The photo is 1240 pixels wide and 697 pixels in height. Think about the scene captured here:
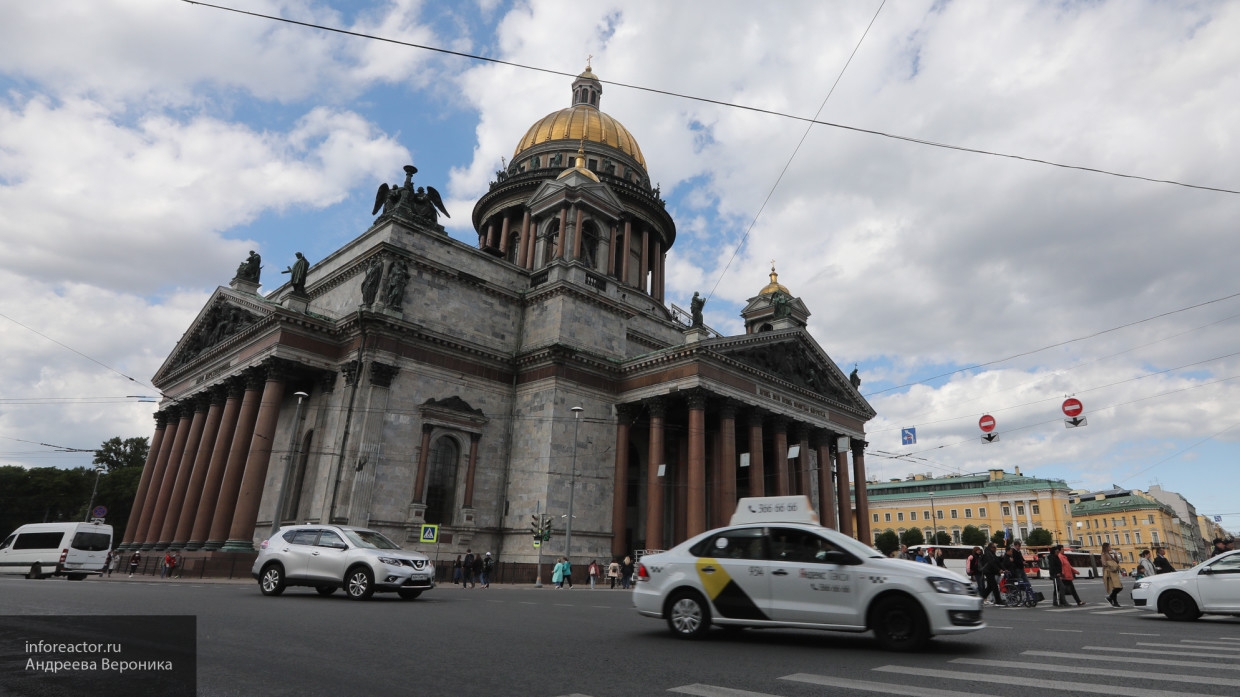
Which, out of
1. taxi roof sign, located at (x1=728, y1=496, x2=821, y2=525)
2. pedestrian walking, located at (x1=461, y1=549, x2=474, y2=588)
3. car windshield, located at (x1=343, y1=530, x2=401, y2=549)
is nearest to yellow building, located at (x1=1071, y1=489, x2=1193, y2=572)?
pedestrian walking, located at (x1=461, y1=549, x2=474, y2=588)

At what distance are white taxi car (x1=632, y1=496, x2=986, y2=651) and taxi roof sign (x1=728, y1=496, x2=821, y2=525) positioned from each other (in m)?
2.10

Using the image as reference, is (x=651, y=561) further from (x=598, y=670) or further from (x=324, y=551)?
(x=324, y=551)

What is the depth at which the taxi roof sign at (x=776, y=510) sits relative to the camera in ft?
39.3

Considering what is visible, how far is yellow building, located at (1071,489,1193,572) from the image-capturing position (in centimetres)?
9400

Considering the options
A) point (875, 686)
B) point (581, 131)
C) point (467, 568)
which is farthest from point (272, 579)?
point (581, 131)

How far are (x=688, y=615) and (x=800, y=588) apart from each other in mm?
1614

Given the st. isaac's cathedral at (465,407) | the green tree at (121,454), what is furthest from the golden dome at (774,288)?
the green tree at (121,454)

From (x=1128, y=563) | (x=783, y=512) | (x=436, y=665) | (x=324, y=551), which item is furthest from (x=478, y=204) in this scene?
(x=1128, y=563)

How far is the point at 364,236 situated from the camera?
35.0 m

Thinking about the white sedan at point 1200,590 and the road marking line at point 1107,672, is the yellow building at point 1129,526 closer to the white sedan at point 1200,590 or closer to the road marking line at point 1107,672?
the white sedan at point 1200,590

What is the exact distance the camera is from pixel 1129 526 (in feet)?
318

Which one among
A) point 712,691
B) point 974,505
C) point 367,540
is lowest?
point 712,691

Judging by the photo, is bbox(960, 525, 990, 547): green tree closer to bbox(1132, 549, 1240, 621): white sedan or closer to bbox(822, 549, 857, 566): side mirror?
bbox(1132, 549, 1240, 621): white sedan

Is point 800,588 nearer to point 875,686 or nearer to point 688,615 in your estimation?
point 688,615
